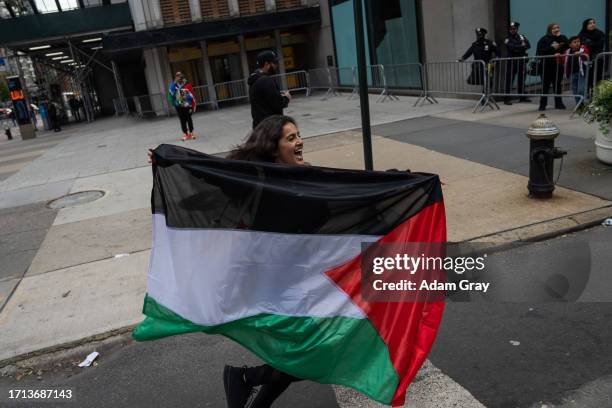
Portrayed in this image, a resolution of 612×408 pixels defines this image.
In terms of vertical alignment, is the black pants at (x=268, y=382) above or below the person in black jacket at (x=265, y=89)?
below

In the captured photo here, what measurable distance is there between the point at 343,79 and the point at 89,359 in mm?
20967

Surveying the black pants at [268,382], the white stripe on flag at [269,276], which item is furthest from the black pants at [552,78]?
the black pants at [268,382]

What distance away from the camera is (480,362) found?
356cm

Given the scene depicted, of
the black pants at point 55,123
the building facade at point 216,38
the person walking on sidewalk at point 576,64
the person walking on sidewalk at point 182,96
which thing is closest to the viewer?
the person walking on sidewalk at point 576,64

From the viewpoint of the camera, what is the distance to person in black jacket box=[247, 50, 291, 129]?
23.4ft

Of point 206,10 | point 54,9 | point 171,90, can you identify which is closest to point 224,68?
point 206,10

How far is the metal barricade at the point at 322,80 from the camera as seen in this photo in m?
23.5

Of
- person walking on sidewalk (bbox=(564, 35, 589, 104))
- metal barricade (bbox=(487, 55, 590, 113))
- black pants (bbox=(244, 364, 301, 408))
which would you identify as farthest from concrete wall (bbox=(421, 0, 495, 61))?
black pants (bbox=(244, 364, 301, 408))

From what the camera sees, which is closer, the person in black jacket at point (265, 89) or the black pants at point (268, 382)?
the black pants at point (268, 382)

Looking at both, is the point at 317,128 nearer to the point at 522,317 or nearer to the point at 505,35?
the point at 505,35

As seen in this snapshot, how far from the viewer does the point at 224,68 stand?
25.6m

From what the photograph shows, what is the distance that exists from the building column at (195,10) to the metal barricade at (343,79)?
247 inches

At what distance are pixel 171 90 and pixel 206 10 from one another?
1060 centimetres

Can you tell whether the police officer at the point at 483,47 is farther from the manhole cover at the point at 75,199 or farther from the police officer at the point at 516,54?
the manhole cover at the point at 75,199
